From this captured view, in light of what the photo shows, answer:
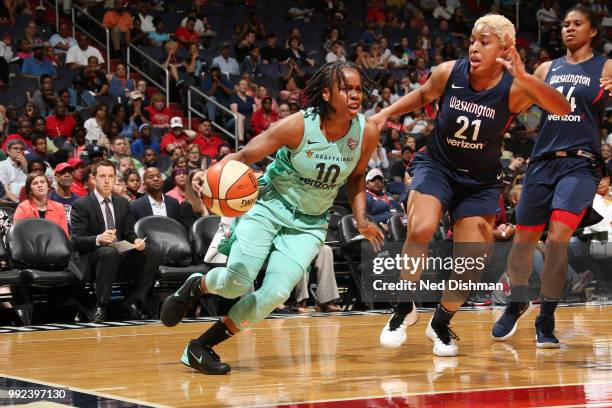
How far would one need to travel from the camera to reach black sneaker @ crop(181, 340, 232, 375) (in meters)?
5.75

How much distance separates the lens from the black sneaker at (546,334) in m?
7.01

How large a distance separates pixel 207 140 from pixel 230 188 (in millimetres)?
9988

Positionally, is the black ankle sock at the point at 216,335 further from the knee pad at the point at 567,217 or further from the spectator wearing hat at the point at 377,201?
the spectator wearing hat at the point at 377,201

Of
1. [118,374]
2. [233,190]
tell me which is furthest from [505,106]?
[118,374]

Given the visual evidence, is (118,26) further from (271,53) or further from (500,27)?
(500,27)

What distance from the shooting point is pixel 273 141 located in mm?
5828

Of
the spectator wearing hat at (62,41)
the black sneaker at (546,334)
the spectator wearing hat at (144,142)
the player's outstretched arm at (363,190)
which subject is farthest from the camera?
the spectator wearing hat at (62,41)

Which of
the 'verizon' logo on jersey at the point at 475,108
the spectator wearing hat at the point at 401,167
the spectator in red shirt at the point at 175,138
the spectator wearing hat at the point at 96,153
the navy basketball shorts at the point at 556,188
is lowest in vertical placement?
the spectator wearing hat at the point at 401,167

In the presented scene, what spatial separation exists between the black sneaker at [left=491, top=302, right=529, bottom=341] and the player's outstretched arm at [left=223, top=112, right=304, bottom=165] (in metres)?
2.48

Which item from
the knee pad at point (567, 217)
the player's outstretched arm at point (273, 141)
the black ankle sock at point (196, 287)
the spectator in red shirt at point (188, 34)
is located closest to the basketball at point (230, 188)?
the player's outstretched arm at point (273, 141)

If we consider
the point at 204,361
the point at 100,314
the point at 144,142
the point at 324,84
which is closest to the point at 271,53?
the point at 144,142

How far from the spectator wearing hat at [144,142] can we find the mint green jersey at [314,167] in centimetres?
836

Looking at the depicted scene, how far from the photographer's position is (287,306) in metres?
10.8

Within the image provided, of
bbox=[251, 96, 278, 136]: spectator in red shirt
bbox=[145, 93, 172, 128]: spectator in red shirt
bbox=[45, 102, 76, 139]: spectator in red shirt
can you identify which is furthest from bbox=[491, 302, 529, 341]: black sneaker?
bbox=[251, 96, 278, 136]: spectator in red shirt
